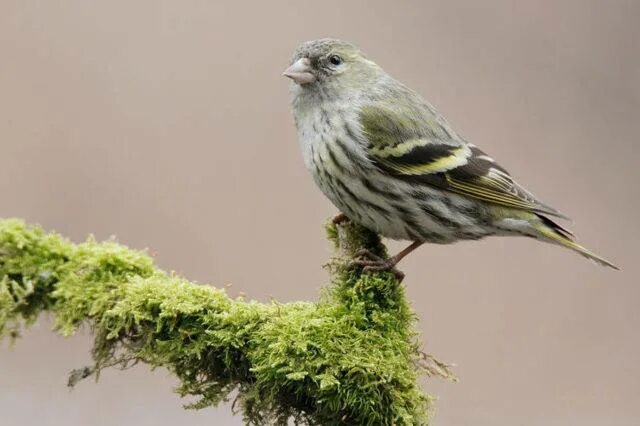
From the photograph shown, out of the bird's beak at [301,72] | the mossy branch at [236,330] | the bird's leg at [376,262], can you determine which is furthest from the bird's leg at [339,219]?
the bird's beak at [301,72]

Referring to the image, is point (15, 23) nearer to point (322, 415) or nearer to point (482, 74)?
point (482, 74)

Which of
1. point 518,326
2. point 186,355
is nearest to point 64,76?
point 518,326

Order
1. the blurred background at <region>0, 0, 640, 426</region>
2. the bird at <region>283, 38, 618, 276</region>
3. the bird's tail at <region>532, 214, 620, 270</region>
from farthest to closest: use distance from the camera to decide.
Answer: the blurred background at <region>0, 0, 640, 426</region> → the bird's tail at <region>532, 214, 620, 270</region> → the bird at <region>283, 38, 618, 276</region>

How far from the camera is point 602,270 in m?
9.05

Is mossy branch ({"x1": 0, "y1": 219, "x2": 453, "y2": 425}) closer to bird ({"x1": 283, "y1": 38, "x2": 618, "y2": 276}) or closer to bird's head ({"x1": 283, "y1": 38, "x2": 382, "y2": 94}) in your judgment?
bird ({"x1": 283, "y1": 38, "x2": 618, "y2": 276})

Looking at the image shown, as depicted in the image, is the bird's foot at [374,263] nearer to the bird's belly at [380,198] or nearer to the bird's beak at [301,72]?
the bird's belly at [380,198]

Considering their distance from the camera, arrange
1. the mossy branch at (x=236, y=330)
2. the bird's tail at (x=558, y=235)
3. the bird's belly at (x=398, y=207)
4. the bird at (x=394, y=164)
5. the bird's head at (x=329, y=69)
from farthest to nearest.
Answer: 1. the bird's head at (x=329, y=69)
2. the bird's tail at (x=558, y=235)
3. the bird at (x=394, y=164)
4. the bird's belly at (x=398, y=207)
5. the mossy branch at (x=236, y=330)

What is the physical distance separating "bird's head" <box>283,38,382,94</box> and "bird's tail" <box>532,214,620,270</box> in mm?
1184

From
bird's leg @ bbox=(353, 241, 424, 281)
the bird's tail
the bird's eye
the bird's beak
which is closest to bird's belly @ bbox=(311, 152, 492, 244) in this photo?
the bird's tail

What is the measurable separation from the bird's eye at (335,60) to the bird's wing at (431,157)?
1.17 feet

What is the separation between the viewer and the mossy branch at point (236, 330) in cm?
317

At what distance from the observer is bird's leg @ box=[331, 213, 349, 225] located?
4648 mm

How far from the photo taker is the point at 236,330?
131 inches

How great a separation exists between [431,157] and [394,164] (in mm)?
207
